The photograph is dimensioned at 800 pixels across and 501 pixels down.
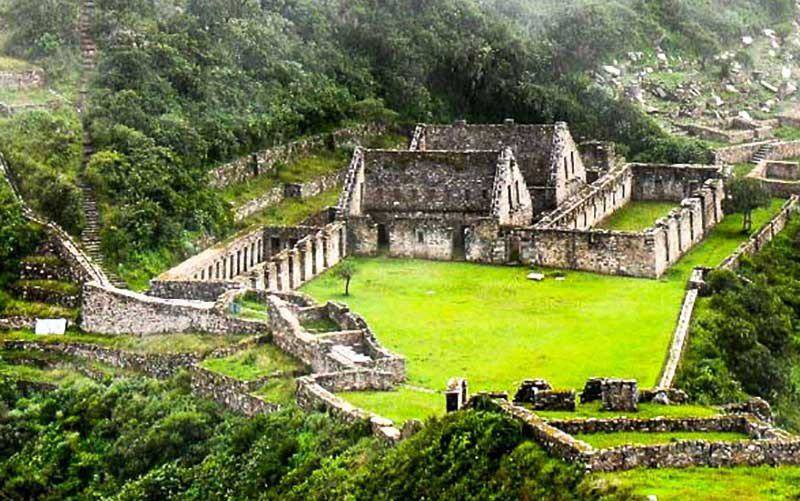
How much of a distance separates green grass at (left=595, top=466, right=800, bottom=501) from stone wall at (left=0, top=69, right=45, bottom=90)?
179ft

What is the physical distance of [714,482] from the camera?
40062 mm

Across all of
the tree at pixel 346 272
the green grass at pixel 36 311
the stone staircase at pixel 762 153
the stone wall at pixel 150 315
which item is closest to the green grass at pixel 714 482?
the stone wall at pixel 150 315

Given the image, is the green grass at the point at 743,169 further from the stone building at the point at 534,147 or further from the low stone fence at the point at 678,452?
Result: the low stone fence at the point at 678,452

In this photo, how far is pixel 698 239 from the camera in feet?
278

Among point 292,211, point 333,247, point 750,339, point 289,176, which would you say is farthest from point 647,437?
point 289,176

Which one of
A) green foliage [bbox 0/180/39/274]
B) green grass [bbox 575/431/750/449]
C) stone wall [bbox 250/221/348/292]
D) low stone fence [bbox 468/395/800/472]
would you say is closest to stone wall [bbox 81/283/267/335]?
stone wall [bbox 250/221/348/292]

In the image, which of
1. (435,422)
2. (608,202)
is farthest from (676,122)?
(435,422)

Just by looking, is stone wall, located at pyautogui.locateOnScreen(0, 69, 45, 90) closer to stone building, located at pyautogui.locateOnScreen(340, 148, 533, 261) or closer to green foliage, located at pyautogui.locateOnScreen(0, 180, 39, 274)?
green foliage, located at pyautogui.locateOnScreen(0, 180, 39, 274)

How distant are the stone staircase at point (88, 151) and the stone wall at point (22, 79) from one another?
1947 millimetres

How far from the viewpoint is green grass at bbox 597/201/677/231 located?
284 ft

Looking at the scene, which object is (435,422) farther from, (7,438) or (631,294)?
(631,294)

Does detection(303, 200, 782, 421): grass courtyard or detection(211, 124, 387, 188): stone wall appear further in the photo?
detection(211, 124, 387, 188): stone wall

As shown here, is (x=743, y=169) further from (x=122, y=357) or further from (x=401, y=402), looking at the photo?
(x=401, y=402)

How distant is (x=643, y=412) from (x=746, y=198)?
1742 inches
